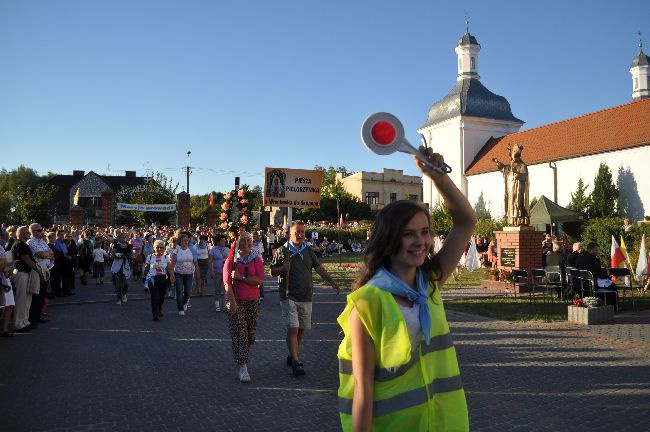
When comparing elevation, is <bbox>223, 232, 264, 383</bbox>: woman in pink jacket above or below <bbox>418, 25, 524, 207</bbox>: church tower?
below

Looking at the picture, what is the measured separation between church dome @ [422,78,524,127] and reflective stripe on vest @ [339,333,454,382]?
55.2 m

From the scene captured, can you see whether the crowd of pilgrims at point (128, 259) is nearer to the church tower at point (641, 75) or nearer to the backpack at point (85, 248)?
the backpack at point (85, 248)

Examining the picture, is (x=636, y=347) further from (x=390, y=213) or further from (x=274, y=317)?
(x=390, y=213)

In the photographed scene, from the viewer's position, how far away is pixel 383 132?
245cm

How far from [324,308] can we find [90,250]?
12945 mm

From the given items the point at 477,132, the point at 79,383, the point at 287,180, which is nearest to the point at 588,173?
the point at 477,132

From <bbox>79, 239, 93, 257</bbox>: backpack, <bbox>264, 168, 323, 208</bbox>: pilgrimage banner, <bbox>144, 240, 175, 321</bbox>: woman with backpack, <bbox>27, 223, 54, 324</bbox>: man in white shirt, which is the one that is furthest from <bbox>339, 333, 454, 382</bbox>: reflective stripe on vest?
<bbox>79, 239, 93, 257</bbox>: backpack

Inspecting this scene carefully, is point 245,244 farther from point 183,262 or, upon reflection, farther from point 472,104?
point 472,104

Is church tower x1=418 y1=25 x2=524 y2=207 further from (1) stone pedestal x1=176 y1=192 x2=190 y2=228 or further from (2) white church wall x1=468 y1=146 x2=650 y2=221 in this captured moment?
(1) stone pedestal x1=176 y1=192 x2=190 y2=228

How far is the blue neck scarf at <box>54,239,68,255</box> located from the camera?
16725 mm

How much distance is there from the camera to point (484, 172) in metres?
52.0

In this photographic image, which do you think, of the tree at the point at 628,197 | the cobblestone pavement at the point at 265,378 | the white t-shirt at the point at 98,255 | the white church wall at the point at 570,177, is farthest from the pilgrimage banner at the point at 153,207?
the tree at the point at 628,197

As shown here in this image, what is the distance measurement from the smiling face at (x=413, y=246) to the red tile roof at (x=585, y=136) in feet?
132

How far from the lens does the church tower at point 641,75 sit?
59.2m
